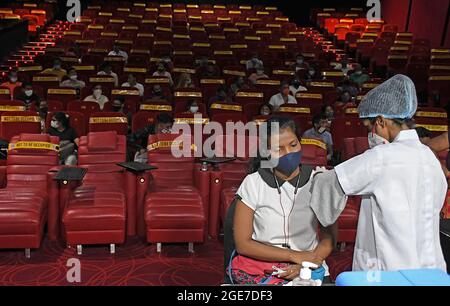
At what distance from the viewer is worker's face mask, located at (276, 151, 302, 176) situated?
2002mm

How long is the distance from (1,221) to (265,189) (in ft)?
8.09

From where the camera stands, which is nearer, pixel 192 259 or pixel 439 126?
pixel 192 259

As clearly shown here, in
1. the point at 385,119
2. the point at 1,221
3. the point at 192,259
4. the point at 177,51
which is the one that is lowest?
the point at 192,259

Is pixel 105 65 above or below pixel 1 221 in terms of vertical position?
above

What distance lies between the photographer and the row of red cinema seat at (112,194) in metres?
3.88

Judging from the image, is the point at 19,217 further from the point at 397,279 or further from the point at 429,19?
the point at 429,19

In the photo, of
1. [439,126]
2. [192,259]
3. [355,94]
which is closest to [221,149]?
[192,259]

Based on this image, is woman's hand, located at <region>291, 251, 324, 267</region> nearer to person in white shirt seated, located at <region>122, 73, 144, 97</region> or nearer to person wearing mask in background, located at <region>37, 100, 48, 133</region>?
person wearing mask in background, located at <region>37, 100, 48, 133</region>

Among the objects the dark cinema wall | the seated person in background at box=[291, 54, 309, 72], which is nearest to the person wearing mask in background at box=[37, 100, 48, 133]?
the seated person in background at box=[291, 54, 309, 72]

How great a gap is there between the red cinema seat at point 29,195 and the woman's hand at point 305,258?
2446 mm

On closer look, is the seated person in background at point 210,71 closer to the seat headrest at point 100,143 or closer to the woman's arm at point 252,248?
the seat headrest at point 100,143

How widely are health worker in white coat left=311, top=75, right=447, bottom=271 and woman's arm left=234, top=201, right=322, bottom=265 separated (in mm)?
352

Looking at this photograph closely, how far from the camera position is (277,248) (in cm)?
199
